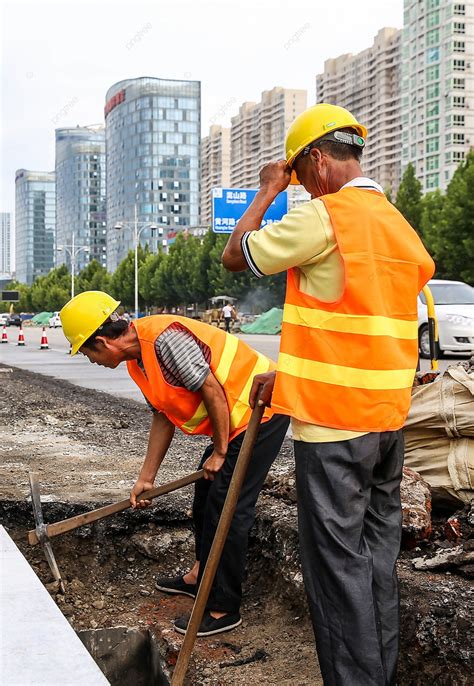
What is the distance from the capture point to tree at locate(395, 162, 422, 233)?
44.8m

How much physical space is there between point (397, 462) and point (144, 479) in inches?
57.3

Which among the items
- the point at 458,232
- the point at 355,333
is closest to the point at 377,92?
the point at 458,232

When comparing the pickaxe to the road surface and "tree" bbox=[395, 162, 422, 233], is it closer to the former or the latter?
the road surface

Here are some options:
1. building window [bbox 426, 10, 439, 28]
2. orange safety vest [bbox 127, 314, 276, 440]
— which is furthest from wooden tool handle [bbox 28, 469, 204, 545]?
building window [bbox 426, 10, 439, 28]

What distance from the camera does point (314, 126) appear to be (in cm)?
253

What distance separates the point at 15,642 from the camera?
8.18 feet

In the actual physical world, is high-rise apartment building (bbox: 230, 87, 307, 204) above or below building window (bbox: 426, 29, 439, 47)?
below

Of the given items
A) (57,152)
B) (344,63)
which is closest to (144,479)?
(344,63)

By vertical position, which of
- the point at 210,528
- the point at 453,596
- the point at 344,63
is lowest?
the point at 453,596

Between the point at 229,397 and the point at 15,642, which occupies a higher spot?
the point at 229,397

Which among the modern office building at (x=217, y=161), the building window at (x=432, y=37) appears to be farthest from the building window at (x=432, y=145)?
the modern office building at (x=217, y=161)

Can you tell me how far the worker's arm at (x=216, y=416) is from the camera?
3408mm

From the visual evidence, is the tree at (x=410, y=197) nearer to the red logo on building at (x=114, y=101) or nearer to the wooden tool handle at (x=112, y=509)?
the wooden tool handle at (x=112, y=509)

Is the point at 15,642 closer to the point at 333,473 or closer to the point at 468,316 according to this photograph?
the point at 333,473
